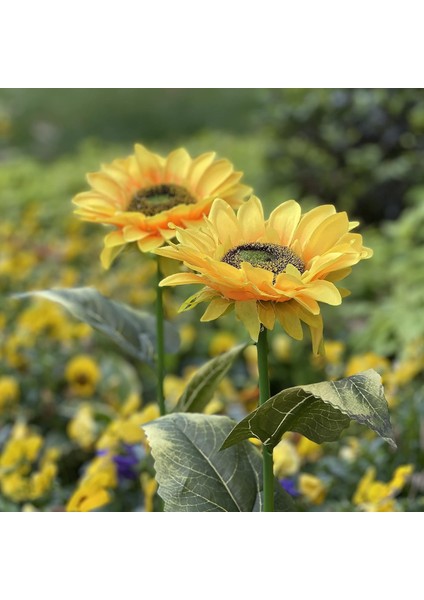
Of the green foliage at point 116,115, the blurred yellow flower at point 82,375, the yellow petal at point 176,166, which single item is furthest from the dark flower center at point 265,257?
the green foliage at point 116,115

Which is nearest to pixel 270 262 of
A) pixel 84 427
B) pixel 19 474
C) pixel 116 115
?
pixel 19 474

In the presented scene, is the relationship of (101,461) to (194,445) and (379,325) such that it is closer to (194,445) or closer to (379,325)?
(194,445)

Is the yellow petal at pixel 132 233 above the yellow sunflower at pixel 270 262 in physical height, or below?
above

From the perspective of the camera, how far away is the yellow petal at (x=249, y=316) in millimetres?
766

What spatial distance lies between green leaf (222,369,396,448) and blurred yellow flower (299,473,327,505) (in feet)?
2.10

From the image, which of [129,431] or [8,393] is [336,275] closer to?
[129,431]

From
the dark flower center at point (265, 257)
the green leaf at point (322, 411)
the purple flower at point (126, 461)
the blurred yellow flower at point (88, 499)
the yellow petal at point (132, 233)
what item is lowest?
the blurred yellow flower at point (88, 499)

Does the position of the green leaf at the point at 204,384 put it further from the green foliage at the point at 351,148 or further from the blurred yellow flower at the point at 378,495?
the green foliage at the point at 351,148

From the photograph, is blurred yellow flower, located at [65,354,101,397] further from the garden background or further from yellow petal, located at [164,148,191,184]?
yellow petal, located at [164,148,191,184]

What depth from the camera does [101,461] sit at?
1.49 metres

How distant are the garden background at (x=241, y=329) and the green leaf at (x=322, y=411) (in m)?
0.51

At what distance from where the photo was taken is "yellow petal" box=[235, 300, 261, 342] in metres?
0.77

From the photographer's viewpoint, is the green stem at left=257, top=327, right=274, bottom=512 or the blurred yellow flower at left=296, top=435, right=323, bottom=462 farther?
the blurred yellow flower at left=296, top=435, right=323, bottom=462

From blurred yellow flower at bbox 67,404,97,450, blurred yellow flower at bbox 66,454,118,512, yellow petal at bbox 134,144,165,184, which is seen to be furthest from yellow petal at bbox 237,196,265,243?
blurred yellow flower at bbox 67,404,97,450
